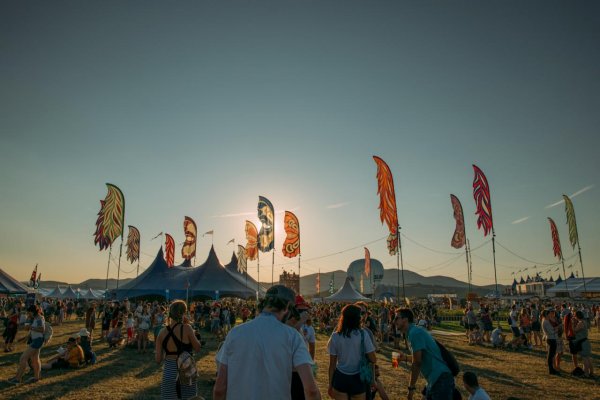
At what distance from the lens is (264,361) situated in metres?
2.74

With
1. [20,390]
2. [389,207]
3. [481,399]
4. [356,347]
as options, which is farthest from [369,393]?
[389,207]

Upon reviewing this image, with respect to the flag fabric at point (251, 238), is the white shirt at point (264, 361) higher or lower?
lower

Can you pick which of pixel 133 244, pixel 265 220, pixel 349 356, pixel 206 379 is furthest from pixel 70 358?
pixel 133 244

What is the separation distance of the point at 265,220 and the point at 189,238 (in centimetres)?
1396

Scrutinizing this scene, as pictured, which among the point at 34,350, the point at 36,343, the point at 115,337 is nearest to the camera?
the point at 36,343

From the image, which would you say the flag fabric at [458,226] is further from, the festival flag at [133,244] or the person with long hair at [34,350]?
the festival flag at [133,244]

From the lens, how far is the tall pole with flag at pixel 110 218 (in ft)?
83.3

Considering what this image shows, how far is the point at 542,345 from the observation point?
18234 mm

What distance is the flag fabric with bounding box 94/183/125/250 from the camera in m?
25.4

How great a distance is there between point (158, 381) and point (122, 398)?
198 cm

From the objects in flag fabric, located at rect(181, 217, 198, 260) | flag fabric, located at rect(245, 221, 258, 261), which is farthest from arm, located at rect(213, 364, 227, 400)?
flag fabric, located at rect(181, 217, 198, 260)

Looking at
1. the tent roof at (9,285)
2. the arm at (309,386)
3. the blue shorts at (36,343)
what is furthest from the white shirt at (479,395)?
the tent roof at (9,285)

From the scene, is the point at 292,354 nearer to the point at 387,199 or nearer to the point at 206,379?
the point at 206,379

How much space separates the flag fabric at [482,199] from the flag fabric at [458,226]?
1.65 m
